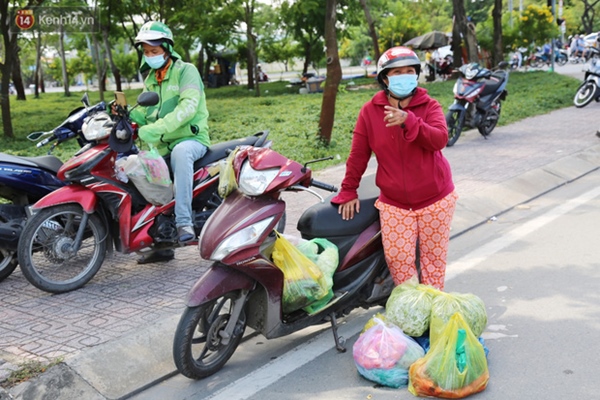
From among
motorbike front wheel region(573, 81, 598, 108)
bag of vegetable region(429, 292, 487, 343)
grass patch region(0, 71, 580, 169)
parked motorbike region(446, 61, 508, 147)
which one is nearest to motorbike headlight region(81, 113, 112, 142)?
bag of vegetable region(429, 292, 487, 343)

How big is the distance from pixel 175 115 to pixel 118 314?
4.74 ft

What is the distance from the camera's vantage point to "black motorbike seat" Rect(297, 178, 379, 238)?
3.91 metres

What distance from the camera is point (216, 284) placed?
3.38 meters

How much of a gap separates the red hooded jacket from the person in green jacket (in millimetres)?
1535

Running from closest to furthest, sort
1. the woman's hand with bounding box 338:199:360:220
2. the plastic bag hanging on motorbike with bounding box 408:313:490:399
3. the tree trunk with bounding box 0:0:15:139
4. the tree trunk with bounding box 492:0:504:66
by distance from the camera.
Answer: the plastic bag hanging on motorbike with bounding box 408:313:490:399 → the woman's hand with bounding box 338:199:360:220 → the tree trunk with bounding box 0:0:15:139 → the tree trunk with bounding box 492:0:504:66

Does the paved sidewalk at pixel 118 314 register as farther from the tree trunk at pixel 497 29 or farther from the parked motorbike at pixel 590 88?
the tree trunk at pixel 497 29

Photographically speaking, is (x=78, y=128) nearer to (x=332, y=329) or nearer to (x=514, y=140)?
(x=332, y=329)

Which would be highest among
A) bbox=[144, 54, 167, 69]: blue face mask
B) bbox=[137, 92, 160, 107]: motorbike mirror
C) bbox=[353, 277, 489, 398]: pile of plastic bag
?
bbox=[144, 54, 167, 69]: blue face mask

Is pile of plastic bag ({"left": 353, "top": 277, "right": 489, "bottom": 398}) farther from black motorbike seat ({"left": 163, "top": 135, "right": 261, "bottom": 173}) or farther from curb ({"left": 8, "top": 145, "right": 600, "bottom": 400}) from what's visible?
black motorbike seat ({"left": 163, "top": 135, "right": 261, "bottom": 173})

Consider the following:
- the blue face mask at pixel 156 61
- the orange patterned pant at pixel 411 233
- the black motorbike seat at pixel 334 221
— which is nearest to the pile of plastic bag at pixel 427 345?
the orange patterned pant at pixel 411 233

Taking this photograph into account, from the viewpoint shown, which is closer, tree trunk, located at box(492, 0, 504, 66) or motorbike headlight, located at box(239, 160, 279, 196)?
motorbike headlight, located at box(239, 160, 279, 196)

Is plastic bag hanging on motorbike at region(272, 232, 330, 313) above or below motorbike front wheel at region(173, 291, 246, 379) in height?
above

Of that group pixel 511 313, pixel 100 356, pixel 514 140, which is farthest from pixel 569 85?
pixel 100 356

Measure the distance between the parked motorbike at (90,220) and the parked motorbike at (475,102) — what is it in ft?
21.0
